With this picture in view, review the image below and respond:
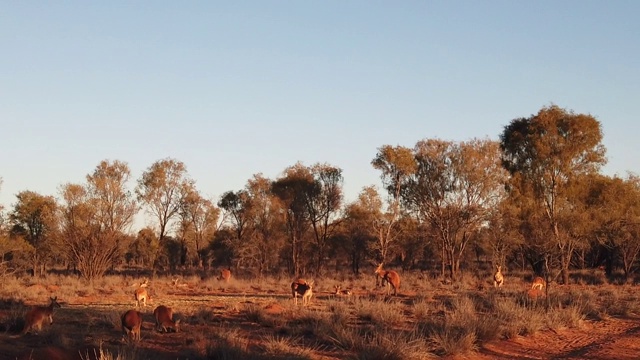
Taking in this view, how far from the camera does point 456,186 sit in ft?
123

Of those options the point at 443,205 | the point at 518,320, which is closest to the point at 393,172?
the point at 443,205

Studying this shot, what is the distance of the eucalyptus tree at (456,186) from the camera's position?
3709 cm

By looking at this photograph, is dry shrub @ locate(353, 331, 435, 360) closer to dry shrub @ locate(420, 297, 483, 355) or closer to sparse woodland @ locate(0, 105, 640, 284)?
dry shrub @ locate(420, 297, 483, 355)

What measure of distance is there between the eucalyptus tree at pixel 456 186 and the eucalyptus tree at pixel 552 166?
4.68 feet

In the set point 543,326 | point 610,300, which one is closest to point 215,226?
point 610,300

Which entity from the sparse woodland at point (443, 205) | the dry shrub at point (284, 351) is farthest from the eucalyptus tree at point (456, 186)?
the dry shrub at point (284, 351)

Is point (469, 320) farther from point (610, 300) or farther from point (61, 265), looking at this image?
point (61, 265)

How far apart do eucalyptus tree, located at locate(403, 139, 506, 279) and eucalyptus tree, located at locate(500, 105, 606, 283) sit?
56.2 inches

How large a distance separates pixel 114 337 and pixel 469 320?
27.3 feet

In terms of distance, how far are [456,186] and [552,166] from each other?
→ 5.54 meters

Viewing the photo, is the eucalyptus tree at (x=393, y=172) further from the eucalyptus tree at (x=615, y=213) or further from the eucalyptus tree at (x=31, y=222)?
the eucalyptus tree at (x=31, y=222)

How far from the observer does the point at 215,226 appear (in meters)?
60.4

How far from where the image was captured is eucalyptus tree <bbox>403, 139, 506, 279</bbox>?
37094 mm

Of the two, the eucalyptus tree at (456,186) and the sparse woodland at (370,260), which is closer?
the sparse woodland at (370,260)
